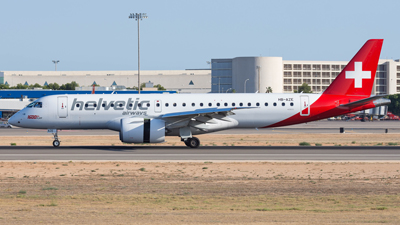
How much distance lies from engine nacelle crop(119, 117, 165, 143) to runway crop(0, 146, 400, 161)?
80 cm

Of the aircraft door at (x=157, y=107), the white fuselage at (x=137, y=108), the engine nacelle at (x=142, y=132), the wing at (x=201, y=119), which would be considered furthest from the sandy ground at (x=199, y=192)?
the aircraft door at (x=157, y=107)

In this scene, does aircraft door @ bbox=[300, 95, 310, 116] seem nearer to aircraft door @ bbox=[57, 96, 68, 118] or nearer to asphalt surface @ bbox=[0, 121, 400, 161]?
asphalt surface @ bbox=[0, 121, 400, 161]

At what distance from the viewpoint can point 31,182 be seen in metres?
20.8

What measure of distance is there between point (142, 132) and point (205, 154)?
495 cm

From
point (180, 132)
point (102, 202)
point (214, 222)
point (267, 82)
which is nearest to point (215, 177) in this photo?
point (102, 202)

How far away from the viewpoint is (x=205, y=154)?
31.5m

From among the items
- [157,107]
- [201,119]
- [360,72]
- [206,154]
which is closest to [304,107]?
[360,72]

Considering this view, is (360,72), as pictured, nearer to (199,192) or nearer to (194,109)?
(194,109)

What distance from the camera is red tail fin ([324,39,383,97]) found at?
125 ft

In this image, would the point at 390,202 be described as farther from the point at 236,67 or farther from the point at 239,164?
the point at 236,67

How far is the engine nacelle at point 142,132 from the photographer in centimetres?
3375

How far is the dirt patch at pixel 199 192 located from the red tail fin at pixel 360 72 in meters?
12.2

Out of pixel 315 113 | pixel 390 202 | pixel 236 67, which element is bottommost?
pixel 390 202

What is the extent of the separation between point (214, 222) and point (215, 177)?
9.17 metres
